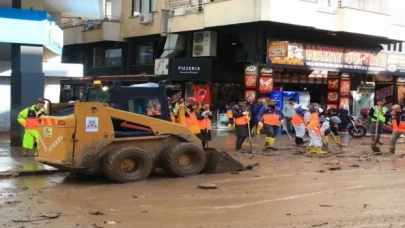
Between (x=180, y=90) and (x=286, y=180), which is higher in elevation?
(x=180, y=90)

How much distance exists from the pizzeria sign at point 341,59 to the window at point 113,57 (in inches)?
488

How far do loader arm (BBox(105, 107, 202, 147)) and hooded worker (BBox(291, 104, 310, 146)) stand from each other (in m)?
6.43

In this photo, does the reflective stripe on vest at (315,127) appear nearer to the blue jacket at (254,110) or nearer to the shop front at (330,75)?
the blue jacket at (254,110)

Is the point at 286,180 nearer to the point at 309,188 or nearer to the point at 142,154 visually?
the point at 309,188

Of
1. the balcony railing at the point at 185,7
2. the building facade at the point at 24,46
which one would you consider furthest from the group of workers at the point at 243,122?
the balcony railing at the point at 185,7

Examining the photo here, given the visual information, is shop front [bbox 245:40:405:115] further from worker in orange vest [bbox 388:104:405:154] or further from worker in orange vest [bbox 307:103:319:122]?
worker in orange vest [bbox 388:104:405:154]

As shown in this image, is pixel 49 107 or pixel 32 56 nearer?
pixel 49 107

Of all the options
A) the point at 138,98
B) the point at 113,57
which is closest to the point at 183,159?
the point at 138,98

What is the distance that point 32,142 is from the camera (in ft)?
45.0

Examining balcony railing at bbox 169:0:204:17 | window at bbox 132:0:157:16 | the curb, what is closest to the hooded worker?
the curb

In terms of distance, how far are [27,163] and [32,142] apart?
1.33 metres

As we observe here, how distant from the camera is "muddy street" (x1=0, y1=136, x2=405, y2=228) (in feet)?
23.7

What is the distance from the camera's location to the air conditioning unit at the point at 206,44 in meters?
26.0

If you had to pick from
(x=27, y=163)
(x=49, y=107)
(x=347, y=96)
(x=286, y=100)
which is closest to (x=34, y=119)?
(x=27, y=163)
